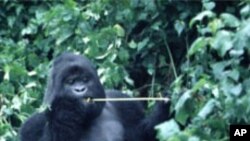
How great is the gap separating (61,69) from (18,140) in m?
0.78

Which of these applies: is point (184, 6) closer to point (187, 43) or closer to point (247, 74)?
point (187, 43)

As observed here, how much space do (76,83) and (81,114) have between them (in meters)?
0.18

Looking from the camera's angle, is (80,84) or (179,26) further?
→ (179,26)

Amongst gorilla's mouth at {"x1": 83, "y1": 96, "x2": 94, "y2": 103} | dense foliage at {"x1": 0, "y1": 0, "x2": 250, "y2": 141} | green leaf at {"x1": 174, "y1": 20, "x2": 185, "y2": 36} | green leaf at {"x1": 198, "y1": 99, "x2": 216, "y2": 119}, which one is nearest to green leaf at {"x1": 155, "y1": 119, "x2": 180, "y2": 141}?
green leaf at {"x1": 198, "y1": 99, "x2": 216, "y2": 119}

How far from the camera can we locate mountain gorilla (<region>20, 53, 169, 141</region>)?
6.22m

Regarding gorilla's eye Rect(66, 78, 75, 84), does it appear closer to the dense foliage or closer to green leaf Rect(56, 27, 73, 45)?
the dense foliage

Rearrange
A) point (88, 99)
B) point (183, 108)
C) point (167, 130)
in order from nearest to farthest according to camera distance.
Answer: point (167, 130) → point (183, 108) → point (88, 99)

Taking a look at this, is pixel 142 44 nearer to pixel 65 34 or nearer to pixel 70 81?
pixel 65 34

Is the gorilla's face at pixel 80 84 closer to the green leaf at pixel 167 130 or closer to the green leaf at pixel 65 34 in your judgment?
the green leaf at pixel 167 130

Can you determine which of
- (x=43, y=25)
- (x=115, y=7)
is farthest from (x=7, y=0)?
(x=115, y=7)

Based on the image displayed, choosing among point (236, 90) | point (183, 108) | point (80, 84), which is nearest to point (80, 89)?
point (80, 84)

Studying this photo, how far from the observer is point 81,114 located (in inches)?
246

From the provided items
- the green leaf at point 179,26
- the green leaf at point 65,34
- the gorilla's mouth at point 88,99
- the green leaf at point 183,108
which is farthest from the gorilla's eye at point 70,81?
the green leaf at point 65,34

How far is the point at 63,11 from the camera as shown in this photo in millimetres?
7621
